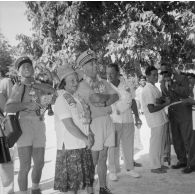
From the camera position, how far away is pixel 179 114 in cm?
546

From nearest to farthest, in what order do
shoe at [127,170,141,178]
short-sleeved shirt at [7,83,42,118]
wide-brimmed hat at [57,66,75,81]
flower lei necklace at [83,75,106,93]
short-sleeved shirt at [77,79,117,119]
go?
1. wide-brimmed hat at [57,66,75,81]
2. short-sleeved shirt at [7,83,42,118]
3. short-sleeved shirt at [77,79,117,119]
4. flower lei necklace at [83,75,106,93]
5. shoe at [127,170,141,178]

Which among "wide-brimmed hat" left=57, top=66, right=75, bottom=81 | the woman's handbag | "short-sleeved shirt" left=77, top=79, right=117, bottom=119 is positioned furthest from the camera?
"short-sleeved shirt" left=77, top=79, right=117, bottom=119

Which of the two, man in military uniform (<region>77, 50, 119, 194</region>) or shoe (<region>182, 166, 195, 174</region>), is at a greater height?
man in military uniform (<region>77, 50, 119, 194</region>)

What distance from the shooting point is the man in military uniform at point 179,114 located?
17.7 ft

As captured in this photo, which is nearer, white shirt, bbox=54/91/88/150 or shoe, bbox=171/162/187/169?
white shirt, bbox=54/91/88/150

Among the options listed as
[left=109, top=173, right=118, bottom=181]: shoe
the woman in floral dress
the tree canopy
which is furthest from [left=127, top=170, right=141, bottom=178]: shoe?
the tree canopy

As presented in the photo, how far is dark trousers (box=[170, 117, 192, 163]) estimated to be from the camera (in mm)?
5414

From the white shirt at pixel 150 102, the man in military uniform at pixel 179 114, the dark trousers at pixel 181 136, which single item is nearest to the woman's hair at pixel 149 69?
the white shirt at pixel 150 102

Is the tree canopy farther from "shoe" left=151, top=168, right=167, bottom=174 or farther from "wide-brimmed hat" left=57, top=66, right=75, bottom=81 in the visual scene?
"wide-brimmed hat" left=57, top=66, right=75, bottom=81

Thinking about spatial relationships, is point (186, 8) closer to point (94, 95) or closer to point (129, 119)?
point (129, 119)

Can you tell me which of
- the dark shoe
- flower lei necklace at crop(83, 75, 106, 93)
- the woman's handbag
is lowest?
the dark shoe

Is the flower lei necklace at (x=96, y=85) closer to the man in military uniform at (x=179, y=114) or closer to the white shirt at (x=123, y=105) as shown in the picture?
the white shirt at (x=123, y=105)

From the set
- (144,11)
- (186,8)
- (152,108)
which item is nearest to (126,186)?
(152,108)

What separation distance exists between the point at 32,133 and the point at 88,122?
0.88 m
